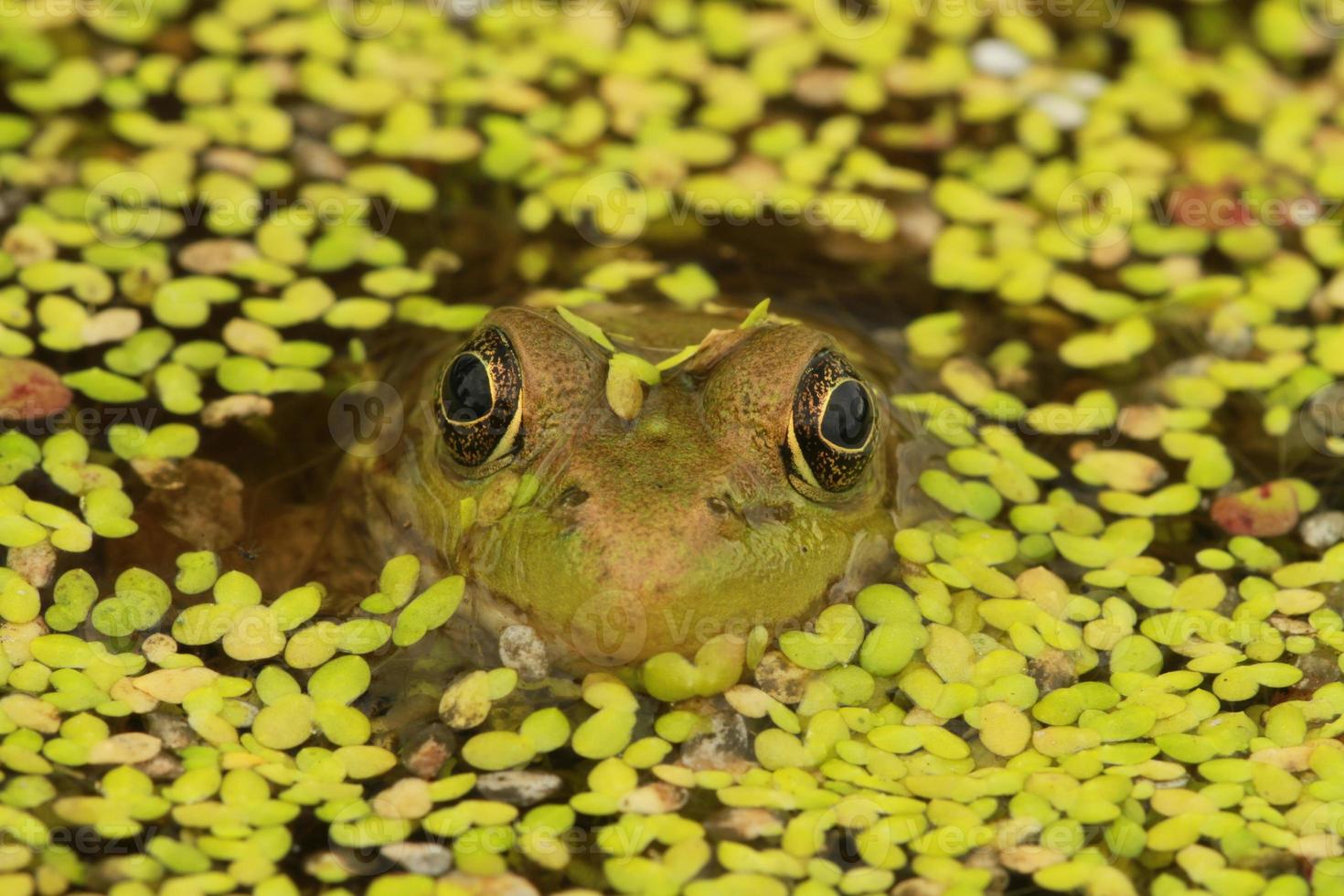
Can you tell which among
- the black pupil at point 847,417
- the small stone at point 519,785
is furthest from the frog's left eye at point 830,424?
the small stone at point 519,785

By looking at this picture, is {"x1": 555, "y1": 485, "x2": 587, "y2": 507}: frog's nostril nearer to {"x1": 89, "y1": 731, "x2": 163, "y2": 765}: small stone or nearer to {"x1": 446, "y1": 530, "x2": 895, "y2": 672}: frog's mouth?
{"x1": 446, "y1": 530, "x2": 895, "y2": 672}: frog's mouth

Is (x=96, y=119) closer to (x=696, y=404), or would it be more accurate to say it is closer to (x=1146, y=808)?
(x=696, y=404)

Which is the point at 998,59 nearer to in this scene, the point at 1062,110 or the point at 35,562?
the point at 1062,110

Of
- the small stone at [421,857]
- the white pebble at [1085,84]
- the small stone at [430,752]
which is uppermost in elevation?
the white pebble at [1085,84]

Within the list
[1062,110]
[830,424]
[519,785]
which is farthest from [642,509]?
[1062,110]

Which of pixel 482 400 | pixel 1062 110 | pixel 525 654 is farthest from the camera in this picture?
pixel 1062 110

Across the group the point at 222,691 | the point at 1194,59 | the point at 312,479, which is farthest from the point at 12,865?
the point at 1194,59

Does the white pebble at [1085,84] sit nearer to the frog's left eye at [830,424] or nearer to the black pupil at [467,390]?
the frog's left eye at [830,424]
